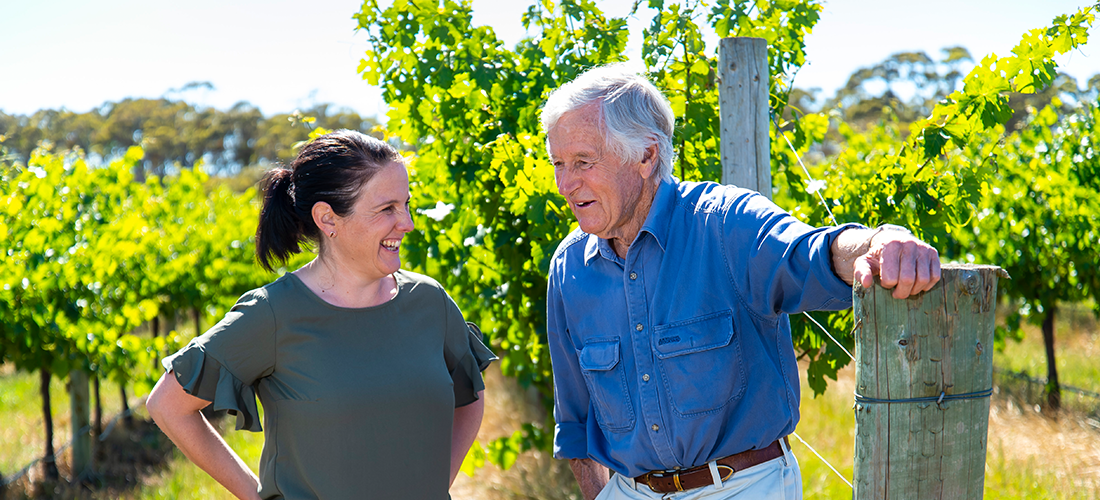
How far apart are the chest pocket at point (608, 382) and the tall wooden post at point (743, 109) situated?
0.84m

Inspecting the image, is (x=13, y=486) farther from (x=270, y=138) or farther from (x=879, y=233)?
Result: (x=270, y=138)

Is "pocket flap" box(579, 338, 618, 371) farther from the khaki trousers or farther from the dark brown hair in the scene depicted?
the dark brown hair

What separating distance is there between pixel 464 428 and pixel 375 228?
2.10 feet

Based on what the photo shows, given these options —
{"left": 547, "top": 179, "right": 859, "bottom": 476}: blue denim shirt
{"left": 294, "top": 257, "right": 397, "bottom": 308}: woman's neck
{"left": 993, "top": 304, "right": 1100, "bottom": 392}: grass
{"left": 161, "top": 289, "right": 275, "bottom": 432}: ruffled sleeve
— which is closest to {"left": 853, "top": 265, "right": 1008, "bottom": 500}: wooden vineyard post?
{"left": 547, "top": 179, "right": 859, "bottom": 476}: blue denim shirt

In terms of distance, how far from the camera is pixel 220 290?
30.8 ft

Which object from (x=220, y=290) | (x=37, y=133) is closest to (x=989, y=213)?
(x=220, y=290)

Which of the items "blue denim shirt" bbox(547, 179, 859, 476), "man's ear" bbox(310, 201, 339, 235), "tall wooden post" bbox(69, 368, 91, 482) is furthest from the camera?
"tall wooden post" bbox(69, 368, 91, 482)

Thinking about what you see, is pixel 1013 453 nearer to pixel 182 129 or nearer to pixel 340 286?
pixel 340 286

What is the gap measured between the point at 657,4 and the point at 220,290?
26.6 feet

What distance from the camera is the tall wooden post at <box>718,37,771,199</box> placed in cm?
238

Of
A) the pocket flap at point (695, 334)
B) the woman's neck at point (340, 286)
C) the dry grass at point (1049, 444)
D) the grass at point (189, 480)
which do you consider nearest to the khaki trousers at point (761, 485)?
the pocket flap at point (695, 334)

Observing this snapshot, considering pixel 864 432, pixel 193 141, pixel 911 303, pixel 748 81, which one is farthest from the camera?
pixel 193 141

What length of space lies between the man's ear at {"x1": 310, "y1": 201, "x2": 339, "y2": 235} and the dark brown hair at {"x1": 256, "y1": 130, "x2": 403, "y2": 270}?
0.04ft

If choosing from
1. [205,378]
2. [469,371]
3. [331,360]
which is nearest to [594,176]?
[469,371]
